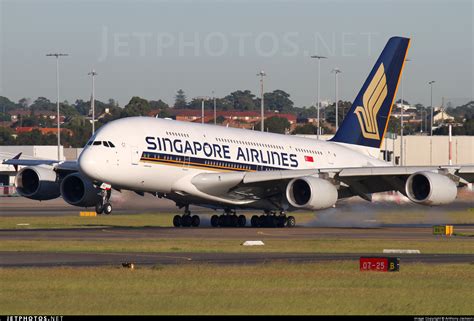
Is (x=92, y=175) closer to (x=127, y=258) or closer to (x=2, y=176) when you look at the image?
(x=127, y=258)

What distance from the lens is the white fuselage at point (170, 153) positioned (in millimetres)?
47594

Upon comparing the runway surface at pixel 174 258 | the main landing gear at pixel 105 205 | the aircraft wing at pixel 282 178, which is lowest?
the runway surface at pixel 174 258

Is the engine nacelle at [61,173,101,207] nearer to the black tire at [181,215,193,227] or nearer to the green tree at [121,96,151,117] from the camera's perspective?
the black tire at [181,215,193,227]

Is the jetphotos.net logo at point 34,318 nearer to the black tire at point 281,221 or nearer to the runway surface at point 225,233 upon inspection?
the runway surface at point 225,233

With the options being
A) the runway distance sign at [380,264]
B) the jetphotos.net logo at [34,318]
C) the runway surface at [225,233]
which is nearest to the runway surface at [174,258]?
the runway distance sign at [380,264]

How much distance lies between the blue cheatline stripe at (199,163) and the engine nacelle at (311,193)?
3.24 m

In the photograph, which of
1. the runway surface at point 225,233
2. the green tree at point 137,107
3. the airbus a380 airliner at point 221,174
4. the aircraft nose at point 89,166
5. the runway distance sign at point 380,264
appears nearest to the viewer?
the runway distance sign at point 380,264

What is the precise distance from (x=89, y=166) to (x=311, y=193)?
32.0 feet

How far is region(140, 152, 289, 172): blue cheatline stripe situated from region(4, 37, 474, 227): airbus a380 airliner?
46 mm

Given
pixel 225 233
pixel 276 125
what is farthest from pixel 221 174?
pixel 276 125

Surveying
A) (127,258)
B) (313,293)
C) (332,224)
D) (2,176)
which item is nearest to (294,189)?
(332,224)

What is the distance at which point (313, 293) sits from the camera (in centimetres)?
2402

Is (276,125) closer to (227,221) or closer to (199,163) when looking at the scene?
(227,221)

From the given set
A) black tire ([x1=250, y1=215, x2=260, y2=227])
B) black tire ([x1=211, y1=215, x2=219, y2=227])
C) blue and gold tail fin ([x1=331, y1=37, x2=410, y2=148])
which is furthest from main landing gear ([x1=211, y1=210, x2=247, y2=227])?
blue and gold tail fin ([x1=331, y1=37, x2=410, y2=148])
